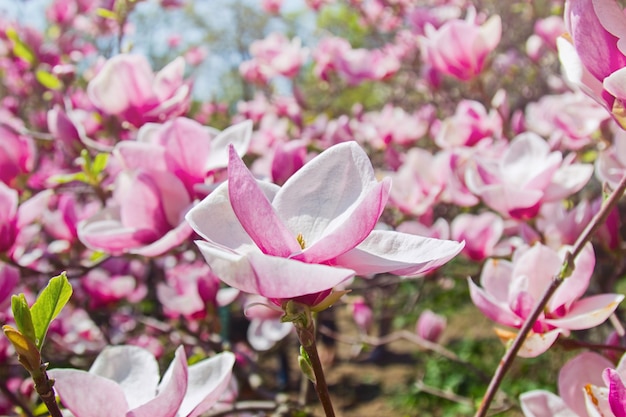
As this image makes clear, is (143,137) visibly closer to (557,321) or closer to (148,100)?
(148,100)

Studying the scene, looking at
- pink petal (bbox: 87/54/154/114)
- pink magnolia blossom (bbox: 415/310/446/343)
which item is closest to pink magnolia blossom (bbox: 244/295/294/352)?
pink petal (bbox: 87/54/154/114)

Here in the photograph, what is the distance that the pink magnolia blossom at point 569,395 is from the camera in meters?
0.75

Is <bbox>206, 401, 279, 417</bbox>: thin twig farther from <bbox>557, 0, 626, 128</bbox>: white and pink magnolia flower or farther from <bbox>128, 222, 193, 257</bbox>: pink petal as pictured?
<bbox>557, 0, 626, 128</bbox>: white and pink magnolia flower

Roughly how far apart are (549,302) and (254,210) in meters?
0.44

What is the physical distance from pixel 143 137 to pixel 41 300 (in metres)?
0.49

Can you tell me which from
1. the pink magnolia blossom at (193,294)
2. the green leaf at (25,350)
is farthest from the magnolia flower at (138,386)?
the pink magnolia blossom at (193,294)

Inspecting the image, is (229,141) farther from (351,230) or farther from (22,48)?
(22,48)

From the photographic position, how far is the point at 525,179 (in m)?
1.17

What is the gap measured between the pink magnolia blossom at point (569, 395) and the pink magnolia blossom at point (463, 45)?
88 centimetres

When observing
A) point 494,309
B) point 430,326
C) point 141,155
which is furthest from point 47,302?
point 430,326

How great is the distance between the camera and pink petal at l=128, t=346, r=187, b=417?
2.02 ft

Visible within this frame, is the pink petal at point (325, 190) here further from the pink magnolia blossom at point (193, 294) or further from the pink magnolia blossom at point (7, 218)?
the pink magnolia blossom at point (193, 294)

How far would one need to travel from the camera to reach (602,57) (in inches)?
24.7

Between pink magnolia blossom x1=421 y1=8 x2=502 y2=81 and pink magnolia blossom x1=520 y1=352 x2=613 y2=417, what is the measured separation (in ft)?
2.88
